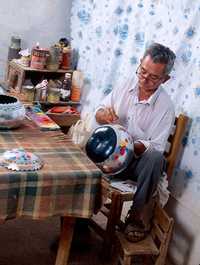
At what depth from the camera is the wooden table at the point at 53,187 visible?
150 centimetres

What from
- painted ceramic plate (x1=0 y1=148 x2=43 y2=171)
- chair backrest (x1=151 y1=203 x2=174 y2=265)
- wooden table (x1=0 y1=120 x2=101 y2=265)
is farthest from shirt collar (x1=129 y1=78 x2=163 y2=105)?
painted ceramic plate (x1=0 y1=148 x2=43 y2=171)

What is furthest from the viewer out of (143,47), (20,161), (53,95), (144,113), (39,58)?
(53,95)

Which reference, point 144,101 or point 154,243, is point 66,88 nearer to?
point 144,101

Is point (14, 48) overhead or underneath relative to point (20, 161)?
overhead

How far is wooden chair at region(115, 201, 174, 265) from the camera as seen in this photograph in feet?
6.82

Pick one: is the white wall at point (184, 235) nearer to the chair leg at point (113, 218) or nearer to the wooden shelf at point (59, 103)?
the chair leg at point (113, 218)

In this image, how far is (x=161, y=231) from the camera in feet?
7.01

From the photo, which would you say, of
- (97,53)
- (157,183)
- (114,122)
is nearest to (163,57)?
(114,122)

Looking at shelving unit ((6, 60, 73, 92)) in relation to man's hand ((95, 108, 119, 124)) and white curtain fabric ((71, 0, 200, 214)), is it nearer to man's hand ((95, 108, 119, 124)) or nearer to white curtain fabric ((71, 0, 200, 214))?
white curtain fabric ((71, 0, 200, 214))

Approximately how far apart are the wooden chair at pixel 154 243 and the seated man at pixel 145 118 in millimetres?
47

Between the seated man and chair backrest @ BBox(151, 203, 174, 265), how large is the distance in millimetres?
71

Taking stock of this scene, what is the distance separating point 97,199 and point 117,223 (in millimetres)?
668

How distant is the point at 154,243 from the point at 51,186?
35.6 inches

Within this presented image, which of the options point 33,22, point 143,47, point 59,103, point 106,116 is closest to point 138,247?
point 106,116
